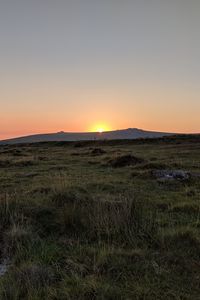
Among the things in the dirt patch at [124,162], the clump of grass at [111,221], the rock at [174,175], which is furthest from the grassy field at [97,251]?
the dirt patch at [124,162]

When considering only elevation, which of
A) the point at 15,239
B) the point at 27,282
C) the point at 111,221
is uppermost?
the point at 111,221

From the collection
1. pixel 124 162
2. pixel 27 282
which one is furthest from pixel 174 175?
pixel 27 282

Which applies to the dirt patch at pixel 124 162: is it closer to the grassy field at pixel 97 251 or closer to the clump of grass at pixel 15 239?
the grassy field at pixel 97 251

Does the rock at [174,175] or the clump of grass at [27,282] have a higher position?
the rock at [174,175]

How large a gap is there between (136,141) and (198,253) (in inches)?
2136

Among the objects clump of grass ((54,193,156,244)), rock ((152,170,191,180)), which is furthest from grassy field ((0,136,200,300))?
rock ((152,170,191,180))

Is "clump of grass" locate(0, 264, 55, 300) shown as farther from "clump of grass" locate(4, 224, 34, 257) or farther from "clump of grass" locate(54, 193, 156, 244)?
"clump of grass" locate(54, 193, 156, 244)

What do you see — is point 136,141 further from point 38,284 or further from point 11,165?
point 38,284

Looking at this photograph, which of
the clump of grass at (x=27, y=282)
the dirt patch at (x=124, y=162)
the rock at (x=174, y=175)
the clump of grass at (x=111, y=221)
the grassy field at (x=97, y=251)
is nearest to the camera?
the clump of grass at (x=27, y=282)

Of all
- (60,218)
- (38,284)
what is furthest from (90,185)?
(38,284)

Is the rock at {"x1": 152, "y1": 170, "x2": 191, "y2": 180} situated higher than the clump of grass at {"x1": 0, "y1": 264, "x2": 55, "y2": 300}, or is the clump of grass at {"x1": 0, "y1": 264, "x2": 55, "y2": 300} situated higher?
the rock at {"x1": 152, "y1": 170, "x2": 191, "y2": 180}

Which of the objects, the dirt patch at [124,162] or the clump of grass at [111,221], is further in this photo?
the dirt patch at [124,162]

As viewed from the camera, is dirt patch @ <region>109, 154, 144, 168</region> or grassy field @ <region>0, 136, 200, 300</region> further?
dirt patch @ <region>109, 154, 144, 168</region>

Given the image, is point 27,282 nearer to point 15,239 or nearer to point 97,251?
point 97,251
